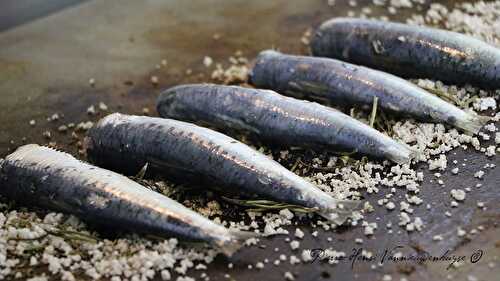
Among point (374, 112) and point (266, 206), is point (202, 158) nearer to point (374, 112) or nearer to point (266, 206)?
point (266, 206)

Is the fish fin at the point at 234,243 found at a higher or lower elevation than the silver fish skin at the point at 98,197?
lower

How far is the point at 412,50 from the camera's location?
5406mm

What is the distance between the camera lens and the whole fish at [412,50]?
5.17 m

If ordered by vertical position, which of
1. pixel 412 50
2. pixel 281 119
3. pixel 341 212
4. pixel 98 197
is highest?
pixel 412 50

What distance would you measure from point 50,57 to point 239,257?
3.42 metres

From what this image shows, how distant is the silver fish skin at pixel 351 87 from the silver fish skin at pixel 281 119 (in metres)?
0.42

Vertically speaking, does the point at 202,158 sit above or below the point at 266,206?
above

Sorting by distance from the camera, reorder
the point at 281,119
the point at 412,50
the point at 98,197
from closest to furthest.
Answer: the point at 98,197
the point at 281,119
the point at 412,50

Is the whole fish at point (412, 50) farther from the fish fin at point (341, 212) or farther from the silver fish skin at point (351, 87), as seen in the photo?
the fish fin at point (341, 212)

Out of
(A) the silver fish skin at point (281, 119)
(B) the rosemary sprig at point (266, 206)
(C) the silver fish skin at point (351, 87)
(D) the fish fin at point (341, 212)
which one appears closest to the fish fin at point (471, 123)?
(C) the silver fish skin at point (351, 87)

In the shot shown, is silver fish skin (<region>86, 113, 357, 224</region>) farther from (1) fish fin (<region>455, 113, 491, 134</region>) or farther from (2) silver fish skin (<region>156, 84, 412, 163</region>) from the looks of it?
(1) fish fin (<region>455, 113, 491, 134</region>)

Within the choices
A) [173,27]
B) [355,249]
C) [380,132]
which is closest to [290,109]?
[380,132]

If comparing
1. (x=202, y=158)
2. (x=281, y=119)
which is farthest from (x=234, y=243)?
(x=281, y=119)

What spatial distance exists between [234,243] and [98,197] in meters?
0.95
